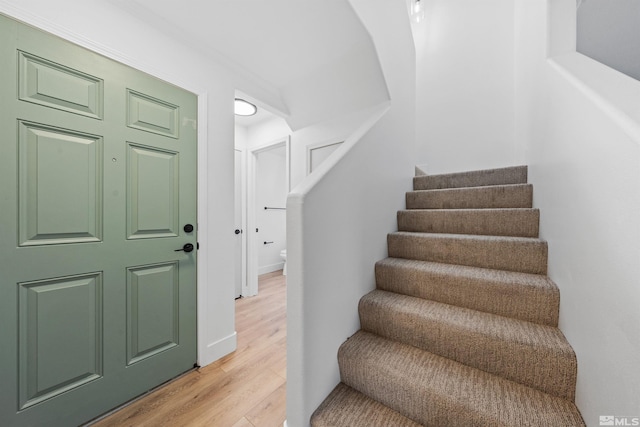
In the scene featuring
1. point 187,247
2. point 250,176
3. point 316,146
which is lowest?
point 187,247

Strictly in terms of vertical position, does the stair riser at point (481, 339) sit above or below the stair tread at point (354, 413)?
above

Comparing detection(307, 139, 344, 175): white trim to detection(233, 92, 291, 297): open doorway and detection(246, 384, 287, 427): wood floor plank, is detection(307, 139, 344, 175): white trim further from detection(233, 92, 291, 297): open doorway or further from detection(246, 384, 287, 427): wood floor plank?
detection(246, 384, 287, 427): wood floor plank

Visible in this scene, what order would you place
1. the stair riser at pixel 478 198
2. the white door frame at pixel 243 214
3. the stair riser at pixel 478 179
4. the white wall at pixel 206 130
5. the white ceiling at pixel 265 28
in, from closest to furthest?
the white wall at pixel 206 130 → the white ceiling at pixel 265 28 → the stair riser at pixel 478 198 → the stair riser at pixel 478 179 → the white door frame at pixel 243 214

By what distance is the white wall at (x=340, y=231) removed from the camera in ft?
3.16

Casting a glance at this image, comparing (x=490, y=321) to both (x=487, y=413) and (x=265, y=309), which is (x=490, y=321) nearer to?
(x=487, y=413)

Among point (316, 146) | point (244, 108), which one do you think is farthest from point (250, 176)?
point (316, 146)

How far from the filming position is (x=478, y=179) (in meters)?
1.91

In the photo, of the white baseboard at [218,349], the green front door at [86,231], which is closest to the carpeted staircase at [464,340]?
the white baseboard at [218,349]

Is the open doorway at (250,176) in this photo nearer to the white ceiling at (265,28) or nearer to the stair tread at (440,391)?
the white ceiling at (265,28)

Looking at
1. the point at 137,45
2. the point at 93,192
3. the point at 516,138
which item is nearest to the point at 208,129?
the point at 137,45

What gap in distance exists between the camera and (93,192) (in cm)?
124

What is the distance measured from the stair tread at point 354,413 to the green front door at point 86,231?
1.12m

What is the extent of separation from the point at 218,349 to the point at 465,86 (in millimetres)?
3677

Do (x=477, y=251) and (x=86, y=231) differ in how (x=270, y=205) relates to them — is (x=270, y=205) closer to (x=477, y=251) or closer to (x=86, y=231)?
(x=86, y=231)
